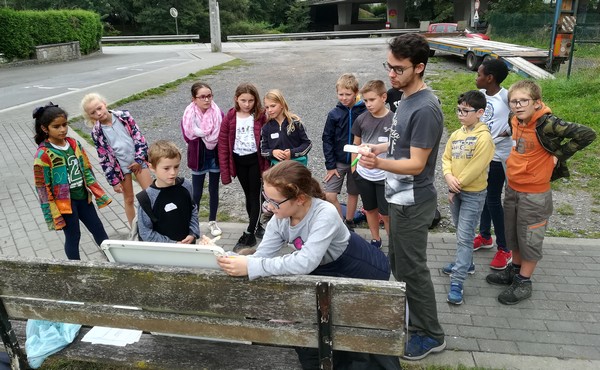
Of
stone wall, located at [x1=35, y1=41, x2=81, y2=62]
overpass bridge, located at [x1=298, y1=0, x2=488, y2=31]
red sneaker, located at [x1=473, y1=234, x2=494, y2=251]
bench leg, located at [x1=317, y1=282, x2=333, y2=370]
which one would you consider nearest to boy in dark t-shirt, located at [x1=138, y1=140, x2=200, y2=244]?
bench leg, located at [x1=317, y1=282, x2=333, y2=370]

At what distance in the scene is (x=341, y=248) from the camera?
2.50 m

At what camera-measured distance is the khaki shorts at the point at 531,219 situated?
3.53 meters

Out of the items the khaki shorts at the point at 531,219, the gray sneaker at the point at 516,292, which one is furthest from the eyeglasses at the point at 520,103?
the gray sneaker at the point at 516,292

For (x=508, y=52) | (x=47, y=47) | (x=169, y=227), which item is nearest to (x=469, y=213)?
(x=169, y=227)

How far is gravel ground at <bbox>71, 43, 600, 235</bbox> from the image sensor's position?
561 cm

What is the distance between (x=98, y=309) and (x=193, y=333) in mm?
551

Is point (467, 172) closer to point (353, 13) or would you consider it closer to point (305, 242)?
point (305, 242)

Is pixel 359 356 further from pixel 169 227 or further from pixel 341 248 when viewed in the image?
pixel 169 227

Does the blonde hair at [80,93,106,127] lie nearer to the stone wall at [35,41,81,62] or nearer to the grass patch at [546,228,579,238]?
the grass patch at [546,228,579,238]

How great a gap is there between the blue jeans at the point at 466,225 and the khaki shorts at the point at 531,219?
10.5 inches

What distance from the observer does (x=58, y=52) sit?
24.2 m

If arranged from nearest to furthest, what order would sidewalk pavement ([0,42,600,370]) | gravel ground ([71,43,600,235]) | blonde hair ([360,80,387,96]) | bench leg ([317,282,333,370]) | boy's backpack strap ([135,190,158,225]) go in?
1. bench leg ([317,282,333,370])
2. sidewalk pavement ([0,42,600,370])
3. boy's backpack strap ([135,190,158,225])
4. blonde hair ([360,80,387,96])
5. gravel ground ([71,43,600,235])

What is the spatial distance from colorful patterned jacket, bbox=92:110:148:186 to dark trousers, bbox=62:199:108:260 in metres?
0.56

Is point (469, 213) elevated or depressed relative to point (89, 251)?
elevated
